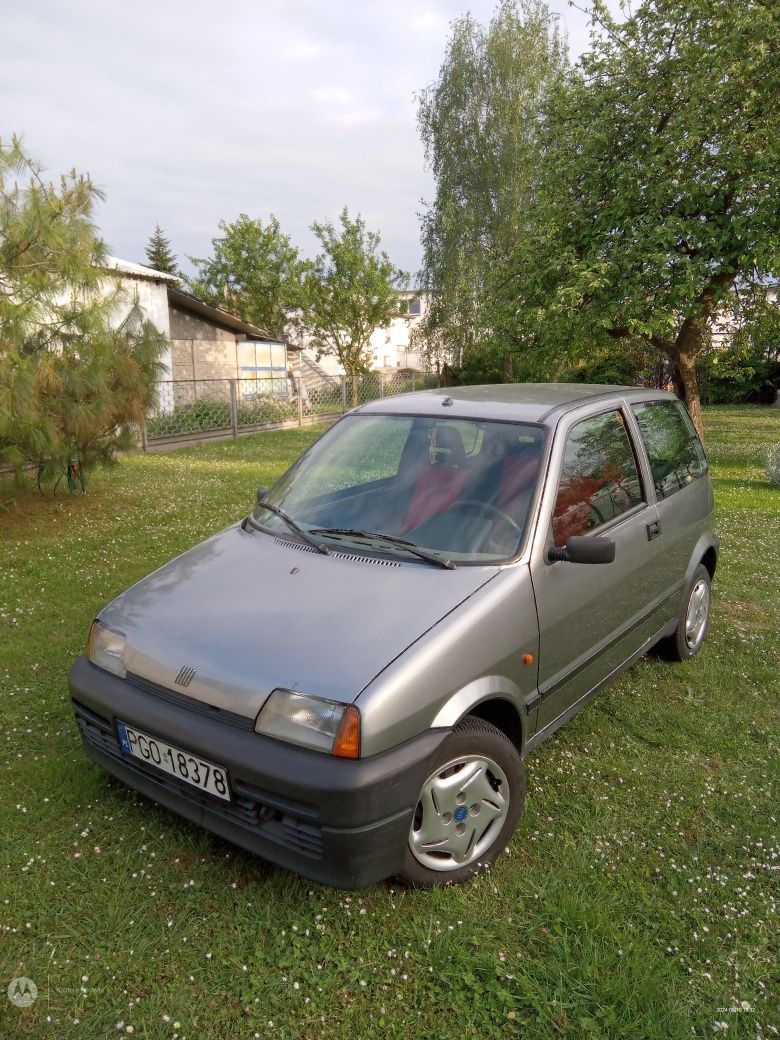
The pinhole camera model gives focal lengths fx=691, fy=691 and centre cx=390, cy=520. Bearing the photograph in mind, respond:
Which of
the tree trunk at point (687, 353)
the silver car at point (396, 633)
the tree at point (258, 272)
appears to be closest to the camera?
the silver car at point (396, 633)

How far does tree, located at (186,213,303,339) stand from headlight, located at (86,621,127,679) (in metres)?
25.4

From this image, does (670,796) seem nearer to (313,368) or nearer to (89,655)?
(89,655)

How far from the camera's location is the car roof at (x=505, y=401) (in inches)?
129

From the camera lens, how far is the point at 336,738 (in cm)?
210

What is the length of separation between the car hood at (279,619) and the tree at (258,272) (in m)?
25.3

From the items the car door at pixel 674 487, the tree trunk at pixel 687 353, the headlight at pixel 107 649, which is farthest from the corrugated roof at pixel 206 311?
the headlight at pixel 107 649

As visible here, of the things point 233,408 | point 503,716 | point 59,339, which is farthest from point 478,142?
point 503,716

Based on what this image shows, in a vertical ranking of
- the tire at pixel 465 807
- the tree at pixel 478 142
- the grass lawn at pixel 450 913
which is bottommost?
the grass lawn at pixel 450 913

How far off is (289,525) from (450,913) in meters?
1.73

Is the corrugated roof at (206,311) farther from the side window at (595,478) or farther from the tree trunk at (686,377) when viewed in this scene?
the side window at (595,478)

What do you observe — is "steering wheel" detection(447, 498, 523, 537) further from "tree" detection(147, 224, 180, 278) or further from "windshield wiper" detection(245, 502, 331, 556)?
"tree" detection(147, 224, 180, 278)

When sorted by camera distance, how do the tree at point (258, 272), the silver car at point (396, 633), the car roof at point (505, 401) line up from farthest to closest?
the tree at point (258, 272)
the car roof at point (505, 401)
the silver car at point (396, 633)

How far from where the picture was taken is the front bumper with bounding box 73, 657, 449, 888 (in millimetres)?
2072

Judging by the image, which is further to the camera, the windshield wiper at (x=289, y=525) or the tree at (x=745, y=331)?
the tree at (x=745, y=331)
